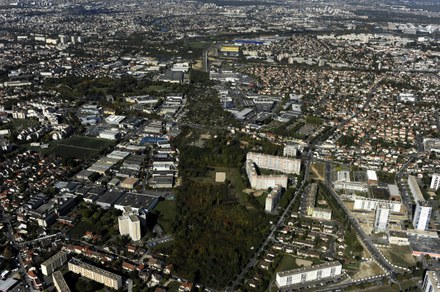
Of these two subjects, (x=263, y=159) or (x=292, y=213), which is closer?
(x=292, y=213)

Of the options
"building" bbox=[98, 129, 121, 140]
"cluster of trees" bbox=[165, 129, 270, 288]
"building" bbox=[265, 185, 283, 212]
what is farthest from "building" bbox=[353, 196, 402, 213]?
"building" bbox=[98, 129, 121, 140]

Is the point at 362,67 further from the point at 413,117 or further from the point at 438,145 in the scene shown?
the point at 438,145

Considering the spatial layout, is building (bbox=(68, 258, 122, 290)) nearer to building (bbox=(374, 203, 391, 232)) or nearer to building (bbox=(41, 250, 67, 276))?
building (bbox=(41, 250, 67, 276))

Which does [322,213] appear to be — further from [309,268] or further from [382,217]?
[309,268]

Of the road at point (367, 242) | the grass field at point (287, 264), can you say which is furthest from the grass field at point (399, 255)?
the grass field at point (287, 264)

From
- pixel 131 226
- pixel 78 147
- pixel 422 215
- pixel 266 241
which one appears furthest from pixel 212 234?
pixel 78 147

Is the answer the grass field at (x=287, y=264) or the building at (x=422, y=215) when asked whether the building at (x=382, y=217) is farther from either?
the grass field at (x=287, y=264)

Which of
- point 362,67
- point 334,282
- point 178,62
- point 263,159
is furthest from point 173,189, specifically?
point 362,67
